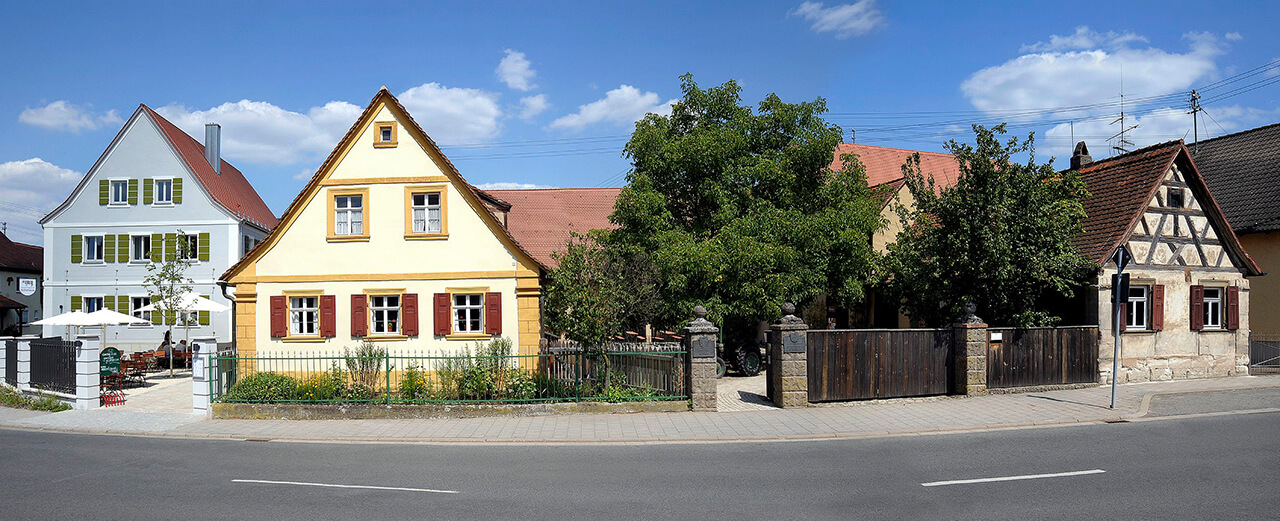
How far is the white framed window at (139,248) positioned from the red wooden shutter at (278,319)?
19.6m

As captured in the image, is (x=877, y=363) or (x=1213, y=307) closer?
(x=877, y=363)

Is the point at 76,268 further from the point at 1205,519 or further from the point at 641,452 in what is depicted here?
the point at 1205,519

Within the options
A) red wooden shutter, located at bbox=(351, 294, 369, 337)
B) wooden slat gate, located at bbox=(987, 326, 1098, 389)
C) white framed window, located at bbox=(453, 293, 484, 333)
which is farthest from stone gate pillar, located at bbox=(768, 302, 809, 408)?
red wooden shutter, located at bbox=(351, 294, 369, 337)

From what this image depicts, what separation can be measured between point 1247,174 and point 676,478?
89.7 ft

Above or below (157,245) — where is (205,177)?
above

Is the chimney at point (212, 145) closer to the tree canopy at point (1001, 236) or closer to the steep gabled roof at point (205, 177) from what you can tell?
the steep gabled roof at point (205, 177)

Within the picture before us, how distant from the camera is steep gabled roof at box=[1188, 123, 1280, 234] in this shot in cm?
2491

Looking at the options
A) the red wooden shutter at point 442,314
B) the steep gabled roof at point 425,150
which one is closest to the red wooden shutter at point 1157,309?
the steep gabled roof at point 425,150

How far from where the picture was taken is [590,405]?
47.9 ft

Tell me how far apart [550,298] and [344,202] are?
26.5 feet

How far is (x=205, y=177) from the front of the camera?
36406 mm

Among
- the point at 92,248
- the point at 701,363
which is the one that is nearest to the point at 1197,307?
the point at 701,363

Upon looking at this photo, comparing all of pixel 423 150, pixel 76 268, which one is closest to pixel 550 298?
pixel 423 150

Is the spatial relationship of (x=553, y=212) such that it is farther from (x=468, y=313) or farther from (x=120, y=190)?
(x=120, y=190)
